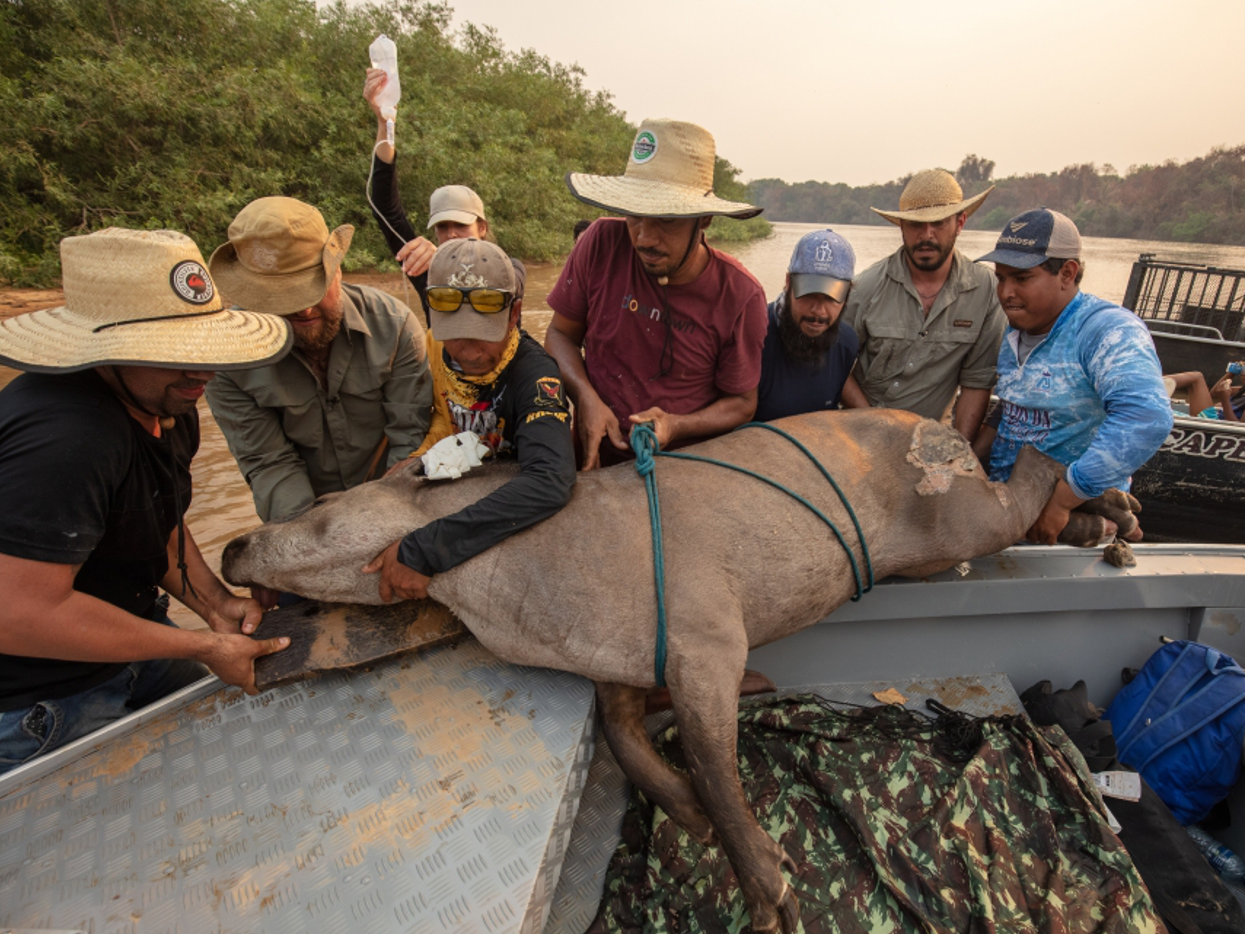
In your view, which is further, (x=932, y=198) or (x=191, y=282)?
(x=932, y=198)

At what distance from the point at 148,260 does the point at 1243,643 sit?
479 cm

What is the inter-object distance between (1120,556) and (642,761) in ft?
8.24

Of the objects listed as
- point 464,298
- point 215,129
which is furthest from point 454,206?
point 215,129

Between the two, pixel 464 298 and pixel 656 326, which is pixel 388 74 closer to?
pixel 464 298

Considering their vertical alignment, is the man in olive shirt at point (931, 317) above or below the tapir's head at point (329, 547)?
above

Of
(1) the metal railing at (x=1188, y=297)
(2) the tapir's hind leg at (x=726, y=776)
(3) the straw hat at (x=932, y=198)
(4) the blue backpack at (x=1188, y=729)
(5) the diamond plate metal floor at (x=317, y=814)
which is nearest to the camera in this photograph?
(5) the diamond plate metal floor at (x=317, y=814)

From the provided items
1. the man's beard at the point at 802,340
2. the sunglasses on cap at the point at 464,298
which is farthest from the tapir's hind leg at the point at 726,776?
the man's beard at the point at 802,340

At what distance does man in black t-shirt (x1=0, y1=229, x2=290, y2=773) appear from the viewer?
1685 mm

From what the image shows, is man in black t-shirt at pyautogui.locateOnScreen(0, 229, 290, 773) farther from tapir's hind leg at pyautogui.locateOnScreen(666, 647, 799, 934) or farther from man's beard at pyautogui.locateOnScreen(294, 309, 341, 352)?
tapir's hind leg at pyautogui.locateOnScreen(666, 647, 799, 934)

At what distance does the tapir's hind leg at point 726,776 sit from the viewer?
207 cm

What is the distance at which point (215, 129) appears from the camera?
14.0m

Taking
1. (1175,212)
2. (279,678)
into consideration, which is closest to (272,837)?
(279,678)

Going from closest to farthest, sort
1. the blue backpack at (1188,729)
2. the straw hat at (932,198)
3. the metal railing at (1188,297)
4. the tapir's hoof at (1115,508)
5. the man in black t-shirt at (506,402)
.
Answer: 1. the man in black t-shirt at (506,402)
2. the blue backpack at (1188,729)
3. the tapir's hoof at (1115,508)
4. the straw hat at (932,198)
5. the metal railing at (1188,297)

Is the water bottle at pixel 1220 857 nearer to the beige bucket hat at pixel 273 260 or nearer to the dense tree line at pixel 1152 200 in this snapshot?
the beige bucket hat at pixel 273 260
